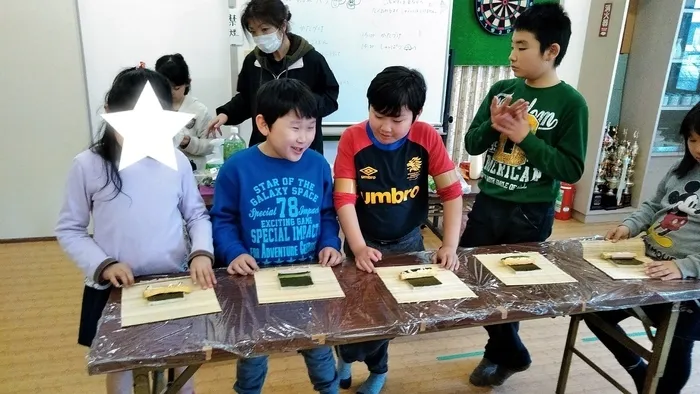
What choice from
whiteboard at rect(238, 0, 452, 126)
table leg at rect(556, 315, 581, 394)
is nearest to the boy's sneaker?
table leg at rect(556, 315, 581, 394)

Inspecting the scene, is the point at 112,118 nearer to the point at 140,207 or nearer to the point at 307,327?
the point at 140,207

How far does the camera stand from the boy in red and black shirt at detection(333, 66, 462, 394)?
55.0 inches

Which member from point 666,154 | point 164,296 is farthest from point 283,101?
point 666,154

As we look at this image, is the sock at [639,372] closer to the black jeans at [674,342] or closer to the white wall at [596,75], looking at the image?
the black jeans at [674,342]

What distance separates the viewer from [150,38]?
317 centimetres

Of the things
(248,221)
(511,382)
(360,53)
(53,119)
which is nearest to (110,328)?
(248,221)

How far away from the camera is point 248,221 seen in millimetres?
1409

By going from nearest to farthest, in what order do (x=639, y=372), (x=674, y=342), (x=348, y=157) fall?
(x=348, y=157) < (x=674, y=342) < (x=639, y=372)

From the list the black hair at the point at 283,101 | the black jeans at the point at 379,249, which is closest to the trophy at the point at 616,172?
the black jeans at the point at 379,249

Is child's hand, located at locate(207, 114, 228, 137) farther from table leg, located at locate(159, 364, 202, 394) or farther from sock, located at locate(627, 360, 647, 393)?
sock, located at locate(627, 360, 647, 393)

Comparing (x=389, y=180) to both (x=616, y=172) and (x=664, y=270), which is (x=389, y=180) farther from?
(x=616, y=172)

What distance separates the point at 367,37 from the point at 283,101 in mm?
2352

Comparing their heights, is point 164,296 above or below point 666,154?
above

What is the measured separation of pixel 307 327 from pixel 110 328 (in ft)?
1.39
